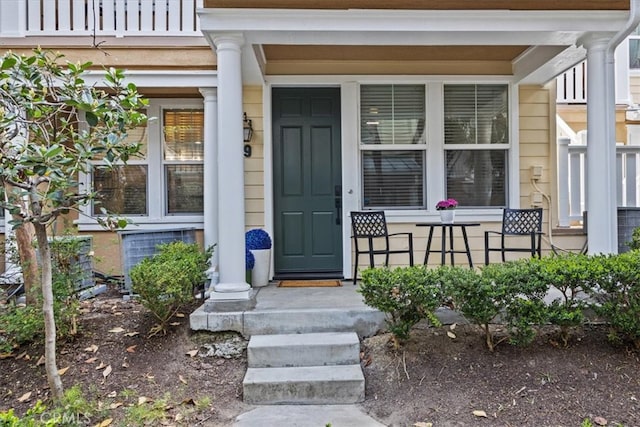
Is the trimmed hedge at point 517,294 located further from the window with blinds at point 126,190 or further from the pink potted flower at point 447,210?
the window with blinds at point 126,190

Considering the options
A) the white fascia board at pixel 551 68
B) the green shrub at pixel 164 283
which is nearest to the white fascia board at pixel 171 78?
the green shrub at pixel 164 283

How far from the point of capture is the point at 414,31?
393 cm

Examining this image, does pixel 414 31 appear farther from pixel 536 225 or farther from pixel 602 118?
pixel 536 225

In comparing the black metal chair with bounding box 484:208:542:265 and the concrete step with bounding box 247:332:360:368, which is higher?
the black metal chair with bounding box 484:208:542:265

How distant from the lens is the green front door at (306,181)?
5.38 m

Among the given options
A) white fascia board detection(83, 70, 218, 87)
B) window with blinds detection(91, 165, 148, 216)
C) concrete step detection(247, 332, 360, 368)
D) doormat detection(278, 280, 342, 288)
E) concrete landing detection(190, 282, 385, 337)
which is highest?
white fascia board detection(83, 70, 218, 87)

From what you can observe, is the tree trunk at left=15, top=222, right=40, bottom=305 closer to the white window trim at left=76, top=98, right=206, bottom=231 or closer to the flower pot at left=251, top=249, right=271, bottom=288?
the white window trim at left=76, top=98, right=206, bottom=231

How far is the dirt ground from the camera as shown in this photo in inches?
114

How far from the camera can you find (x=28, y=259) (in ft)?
12.5

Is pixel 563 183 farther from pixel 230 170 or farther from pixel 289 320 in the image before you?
pixel 230 170

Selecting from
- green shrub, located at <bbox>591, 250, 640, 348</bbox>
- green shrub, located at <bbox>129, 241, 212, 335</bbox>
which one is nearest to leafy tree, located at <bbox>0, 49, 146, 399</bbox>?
green shrub, located at <bbox>129, 241, 212, 335</bbox>

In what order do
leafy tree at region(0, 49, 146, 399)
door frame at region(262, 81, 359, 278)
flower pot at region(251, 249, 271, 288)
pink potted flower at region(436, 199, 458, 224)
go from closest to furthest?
leafy tree at region(0, 49, 146, 399) < pink potted flower at region(436, 199, 458, 224) < flower pot at region(251, 249, 271, 288) < door frame at region(262, 81, 359, 278)

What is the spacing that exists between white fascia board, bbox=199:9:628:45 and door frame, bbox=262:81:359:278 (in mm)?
1243

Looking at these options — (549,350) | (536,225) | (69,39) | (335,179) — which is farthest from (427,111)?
(69,39)
